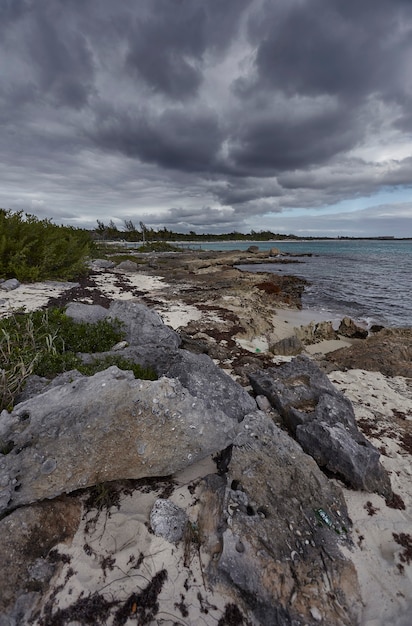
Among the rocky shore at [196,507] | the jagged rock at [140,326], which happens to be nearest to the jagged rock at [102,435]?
the rocky shore at [196,507]

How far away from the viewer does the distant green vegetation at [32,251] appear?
1500 centimetres

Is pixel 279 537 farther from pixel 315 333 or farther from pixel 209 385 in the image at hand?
pixel 315 333

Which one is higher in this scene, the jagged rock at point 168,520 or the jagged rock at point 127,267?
the jagged rock at point 168,520

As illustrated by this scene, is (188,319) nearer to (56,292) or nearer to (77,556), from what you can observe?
(56,292)

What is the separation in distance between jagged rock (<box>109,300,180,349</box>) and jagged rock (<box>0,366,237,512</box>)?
10.6 ft

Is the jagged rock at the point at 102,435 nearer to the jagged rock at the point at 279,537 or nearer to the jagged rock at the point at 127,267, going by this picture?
the jagged rock at the point at 279,537

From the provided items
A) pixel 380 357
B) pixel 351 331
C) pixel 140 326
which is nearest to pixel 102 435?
pixel 140 326

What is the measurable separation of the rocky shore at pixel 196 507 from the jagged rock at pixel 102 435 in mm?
15

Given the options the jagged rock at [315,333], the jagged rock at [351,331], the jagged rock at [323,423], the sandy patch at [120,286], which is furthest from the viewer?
the sandy patch at [120,286]

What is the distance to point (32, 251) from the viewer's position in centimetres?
1648

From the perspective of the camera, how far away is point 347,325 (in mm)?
12586

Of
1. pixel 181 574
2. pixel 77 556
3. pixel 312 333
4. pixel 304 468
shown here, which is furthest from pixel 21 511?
pixel 312 333

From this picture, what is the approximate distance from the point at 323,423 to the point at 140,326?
4.98 m

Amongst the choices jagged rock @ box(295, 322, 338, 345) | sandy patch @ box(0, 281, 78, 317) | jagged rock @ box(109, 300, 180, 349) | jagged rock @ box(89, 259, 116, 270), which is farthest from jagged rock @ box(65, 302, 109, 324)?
jagged rock @ box(89, 259, 116, 270)
